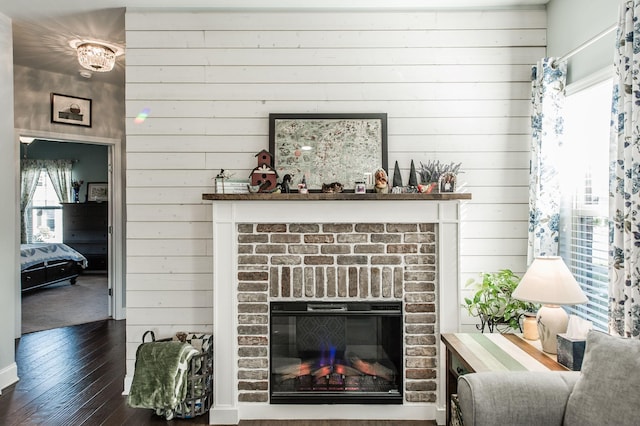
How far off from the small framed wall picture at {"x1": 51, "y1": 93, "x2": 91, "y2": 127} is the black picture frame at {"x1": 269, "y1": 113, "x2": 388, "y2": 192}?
9.59ft

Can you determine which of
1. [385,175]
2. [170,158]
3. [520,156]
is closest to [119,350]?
[170,158]

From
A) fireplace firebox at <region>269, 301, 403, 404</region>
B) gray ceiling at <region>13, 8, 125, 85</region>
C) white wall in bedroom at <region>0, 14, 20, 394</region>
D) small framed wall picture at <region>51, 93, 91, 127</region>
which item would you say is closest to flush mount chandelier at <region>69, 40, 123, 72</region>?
gray ceiling at <region>13, 8, 125, 85</region>

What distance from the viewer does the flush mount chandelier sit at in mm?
3645

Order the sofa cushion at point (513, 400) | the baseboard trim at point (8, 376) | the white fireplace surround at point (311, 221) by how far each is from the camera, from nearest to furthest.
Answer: the sofa cushion at point (513, 400)
the white fireplace surround at point (311, 221)
the baseboard trim at point (8, 376)

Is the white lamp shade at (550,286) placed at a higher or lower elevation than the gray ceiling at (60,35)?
lower

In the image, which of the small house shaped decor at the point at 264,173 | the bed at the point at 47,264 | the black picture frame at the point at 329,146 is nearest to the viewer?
the small house shaped decor at the point at 264,173

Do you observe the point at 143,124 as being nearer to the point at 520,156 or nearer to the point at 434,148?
the point at 434,148

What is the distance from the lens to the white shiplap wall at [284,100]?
310cm

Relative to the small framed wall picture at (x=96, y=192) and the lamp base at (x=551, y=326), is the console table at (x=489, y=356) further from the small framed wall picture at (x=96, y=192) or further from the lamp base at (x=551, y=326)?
the small framed wall picture at (x=96, y=192)

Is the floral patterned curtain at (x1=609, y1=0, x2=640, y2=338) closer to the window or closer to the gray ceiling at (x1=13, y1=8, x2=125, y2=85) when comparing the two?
the window

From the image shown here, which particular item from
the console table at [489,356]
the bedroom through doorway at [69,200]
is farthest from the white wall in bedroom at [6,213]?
the bedroom through doorway at [69,200]

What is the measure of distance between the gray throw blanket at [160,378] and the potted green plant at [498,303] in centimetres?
195

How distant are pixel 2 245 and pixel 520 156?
3980 millimetres

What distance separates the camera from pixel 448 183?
9.59 feet
